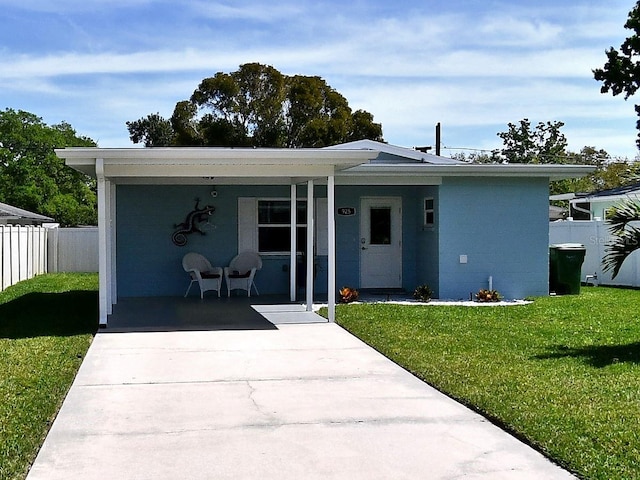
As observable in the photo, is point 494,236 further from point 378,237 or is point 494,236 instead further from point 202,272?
point 202,272

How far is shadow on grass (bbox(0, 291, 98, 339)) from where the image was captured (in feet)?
37.1

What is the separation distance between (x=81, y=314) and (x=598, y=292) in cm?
1036

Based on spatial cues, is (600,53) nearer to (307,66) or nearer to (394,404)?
(394,404)

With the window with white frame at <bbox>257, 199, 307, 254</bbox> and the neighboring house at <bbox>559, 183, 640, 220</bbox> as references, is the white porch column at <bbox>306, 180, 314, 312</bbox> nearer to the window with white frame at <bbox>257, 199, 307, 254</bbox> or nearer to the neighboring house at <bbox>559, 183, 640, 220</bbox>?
A: the window with white frame at <bbox>257, 199, 307, 254</bbox>

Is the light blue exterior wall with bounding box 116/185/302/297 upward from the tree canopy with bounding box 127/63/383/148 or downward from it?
downward

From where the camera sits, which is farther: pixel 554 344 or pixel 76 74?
pixel 76 74

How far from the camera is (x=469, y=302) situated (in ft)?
48.9

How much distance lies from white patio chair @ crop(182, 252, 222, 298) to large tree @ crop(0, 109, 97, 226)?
2978 centimetres

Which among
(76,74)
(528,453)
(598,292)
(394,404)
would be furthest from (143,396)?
(76,74)

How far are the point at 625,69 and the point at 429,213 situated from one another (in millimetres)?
5780

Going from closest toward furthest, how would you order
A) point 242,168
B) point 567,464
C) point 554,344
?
point 567,464, point 554,344, point 242,168

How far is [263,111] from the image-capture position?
3794cm

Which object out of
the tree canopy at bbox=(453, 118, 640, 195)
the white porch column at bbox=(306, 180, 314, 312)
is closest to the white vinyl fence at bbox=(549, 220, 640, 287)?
the white porch column at bbox=(306, 180, 314, 312)

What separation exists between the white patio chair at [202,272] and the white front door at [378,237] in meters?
2.93
